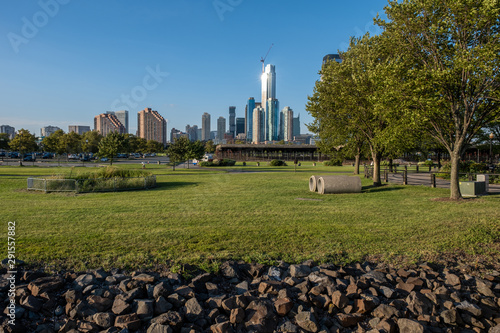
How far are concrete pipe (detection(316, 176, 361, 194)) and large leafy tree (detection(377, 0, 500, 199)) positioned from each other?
474cm

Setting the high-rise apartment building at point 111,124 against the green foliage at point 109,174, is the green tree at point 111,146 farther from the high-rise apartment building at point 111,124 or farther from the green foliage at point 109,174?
the green foliage at point 109,174

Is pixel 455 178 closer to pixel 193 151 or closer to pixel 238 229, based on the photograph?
pixel 238 229

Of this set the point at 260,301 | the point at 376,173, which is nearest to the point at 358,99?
the point at 376,173

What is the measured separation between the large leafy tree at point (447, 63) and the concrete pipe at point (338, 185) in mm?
4742

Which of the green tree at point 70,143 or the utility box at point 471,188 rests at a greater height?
the green tree at point 70,143

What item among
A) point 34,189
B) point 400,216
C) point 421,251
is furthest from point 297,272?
point 34,189

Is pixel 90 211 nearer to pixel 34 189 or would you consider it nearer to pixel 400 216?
pixel 34 189

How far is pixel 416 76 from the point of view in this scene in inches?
596

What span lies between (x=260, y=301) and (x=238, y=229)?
172 inches

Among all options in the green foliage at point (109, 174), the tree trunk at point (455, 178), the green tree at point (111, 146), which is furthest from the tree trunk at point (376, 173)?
the green tree at point (111, 146)

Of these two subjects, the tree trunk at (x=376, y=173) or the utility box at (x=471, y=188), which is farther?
the tree trunk at (x=376, y=173)

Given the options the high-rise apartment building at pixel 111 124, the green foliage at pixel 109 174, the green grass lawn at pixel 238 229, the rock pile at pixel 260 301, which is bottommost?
the rock pile at pixel 260 301

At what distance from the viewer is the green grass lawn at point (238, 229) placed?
7117 millimetres

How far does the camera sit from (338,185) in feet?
59.8
